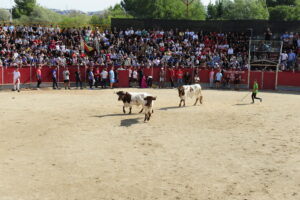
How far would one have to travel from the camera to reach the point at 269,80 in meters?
29.6

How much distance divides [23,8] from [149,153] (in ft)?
299

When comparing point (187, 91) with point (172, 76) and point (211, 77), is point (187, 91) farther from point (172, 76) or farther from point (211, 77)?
point (211, 77)

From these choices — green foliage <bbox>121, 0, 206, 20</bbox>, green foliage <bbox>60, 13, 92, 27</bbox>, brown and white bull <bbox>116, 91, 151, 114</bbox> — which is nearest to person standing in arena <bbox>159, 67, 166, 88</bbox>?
brown and white bull <bbox>116, 91, 151, 114</bbox>

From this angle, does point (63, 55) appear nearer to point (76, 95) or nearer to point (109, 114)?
point (76, 95)

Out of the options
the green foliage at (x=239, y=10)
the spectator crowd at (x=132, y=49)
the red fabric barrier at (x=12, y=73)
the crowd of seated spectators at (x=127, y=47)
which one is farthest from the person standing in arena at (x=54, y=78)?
the green foliage at (x=239, y=10)

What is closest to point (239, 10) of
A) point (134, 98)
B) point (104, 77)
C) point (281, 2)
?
point (281, 2)

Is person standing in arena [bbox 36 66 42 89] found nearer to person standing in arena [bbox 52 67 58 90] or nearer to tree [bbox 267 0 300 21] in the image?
person standing in arena [bbox 52 67 58 90]

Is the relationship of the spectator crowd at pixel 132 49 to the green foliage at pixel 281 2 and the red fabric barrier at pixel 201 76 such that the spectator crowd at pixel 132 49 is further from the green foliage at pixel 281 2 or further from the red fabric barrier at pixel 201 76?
the green foliage at pixel 281 2

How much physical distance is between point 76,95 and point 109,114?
23.6ft

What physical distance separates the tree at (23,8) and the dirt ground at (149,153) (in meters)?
80.5

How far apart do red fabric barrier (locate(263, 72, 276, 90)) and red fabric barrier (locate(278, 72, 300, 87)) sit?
0.44 metres

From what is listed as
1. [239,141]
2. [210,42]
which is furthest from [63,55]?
[239,141]

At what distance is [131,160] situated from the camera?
36.1 feet

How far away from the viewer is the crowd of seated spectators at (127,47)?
3084cm
